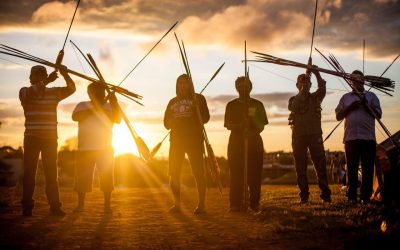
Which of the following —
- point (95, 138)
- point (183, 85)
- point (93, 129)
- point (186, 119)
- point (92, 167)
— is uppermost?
point (183, 85)

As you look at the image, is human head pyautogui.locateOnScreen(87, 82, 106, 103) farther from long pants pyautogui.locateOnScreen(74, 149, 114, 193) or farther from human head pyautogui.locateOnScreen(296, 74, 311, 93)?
human head pyautogui.locateOnScreen(296, 74, 311, 93)

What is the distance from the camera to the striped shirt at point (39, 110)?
23.2 feet

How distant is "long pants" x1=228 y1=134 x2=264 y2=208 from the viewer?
7.61 meters

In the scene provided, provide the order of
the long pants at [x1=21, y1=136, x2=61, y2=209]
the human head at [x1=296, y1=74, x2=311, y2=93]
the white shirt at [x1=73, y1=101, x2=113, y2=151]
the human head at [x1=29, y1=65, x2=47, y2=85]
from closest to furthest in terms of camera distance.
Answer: the long pants at [x1=21, y1=136, x2=61, y2=209]
the human head at [x1=29, y1=65, x2=47, y2=85]
the white shirt at [x1=73, y1=101, x2=113, y2=151]
the human head at [x1=296, y1=74, x2=311, y2=93]

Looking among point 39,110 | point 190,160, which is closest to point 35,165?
point 39,110

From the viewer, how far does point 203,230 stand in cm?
583

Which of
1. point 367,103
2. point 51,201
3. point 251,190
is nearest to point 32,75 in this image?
point 51,201

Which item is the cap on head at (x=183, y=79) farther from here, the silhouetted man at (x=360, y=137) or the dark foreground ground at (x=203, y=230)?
the silhouetted man at (x=360, y=137)

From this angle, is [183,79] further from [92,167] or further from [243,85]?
[92,167]

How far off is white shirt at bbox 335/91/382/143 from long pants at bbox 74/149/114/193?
3902 mm

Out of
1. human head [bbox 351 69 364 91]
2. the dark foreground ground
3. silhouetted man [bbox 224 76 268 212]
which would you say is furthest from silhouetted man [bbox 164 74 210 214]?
human head [bbox 351 69 364 91]

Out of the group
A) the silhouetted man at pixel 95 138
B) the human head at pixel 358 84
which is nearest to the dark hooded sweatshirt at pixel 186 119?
the silhouetted man at pixel 95 138

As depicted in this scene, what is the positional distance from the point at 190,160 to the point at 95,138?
4.83ft

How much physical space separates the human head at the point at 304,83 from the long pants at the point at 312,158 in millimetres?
804
